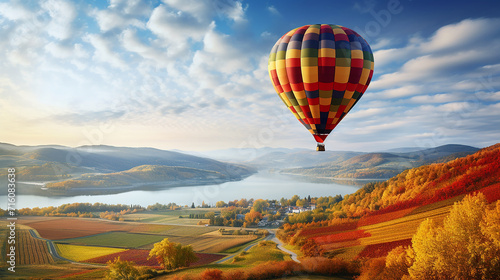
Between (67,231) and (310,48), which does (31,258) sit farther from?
(310,48)

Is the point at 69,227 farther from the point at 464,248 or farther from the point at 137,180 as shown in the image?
the point at 137,180

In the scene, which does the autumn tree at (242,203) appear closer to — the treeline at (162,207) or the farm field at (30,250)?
the treeline at (162,207)

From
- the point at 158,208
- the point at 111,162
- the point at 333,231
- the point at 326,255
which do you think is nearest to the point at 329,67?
the point at 326,255

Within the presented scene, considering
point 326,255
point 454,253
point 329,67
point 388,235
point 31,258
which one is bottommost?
point 31,258

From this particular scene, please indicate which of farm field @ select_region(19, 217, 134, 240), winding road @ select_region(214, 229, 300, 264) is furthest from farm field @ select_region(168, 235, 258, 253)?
farm field @ select_region(19, 217, 134, 240)

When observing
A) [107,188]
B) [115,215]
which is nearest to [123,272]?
[115,215]

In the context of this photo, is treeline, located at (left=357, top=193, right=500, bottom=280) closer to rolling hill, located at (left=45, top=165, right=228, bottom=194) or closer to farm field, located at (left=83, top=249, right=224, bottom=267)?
farm field, located at (left=83, top=249, right=224, bottom=267)

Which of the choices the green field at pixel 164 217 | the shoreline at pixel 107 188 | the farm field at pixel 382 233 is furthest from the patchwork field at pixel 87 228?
the shoreline at pixel 107 188
